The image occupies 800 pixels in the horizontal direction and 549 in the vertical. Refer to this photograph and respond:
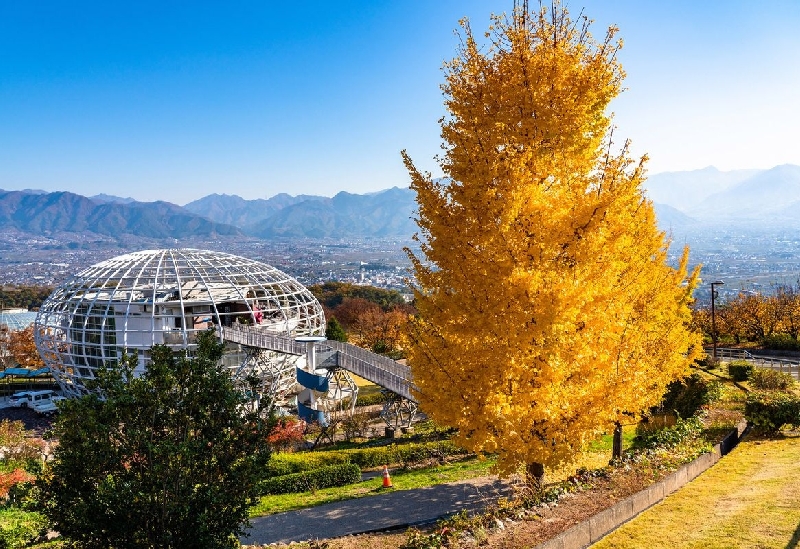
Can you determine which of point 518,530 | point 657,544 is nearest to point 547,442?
point 518,530

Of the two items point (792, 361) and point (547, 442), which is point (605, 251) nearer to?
point (547, 442)

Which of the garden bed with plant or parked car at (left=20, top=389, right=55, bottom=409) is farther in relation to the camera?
parked car at (left=20, top=389, right=55, bottom=409)

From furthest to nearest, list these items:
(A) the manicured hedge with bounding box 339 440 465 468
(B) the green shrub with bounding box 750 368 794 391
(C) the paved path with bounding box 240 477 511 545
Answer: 1. (B) the green shrub with bounding box 750 368 794 391
2. (A) the manicured hedge with bounding box 339 440 465 468
3. (C) the paved path with bounding box 240 477 511 545

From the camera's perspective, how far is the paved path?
12180 millimetres

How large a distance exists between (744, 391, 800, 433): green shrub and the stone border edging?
13.6ft

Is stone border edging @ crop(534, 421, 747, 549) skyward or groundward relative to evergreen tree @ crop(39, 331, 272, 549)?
A: groundward

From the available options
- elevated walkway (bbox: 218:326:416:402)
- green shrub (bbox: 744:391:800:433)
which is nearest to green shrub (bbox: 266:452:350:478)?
elevated walkway (bbox: 218:326:416:402)

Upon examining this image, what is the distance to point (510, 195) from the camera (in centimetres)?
823

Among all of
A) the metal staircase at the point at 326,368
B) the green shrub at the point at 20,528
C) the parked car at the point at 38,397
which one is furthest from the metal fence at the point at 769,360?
the parked car at the point at 38,397

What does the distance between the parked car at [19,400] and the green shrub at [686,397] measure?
38.2 metres

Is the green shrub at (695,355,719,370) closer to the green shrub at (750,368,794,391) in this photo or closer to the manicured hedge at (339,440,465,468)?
the green shrub at (750,368,794,391)

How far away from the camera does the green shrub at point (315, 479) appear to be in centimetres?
1625

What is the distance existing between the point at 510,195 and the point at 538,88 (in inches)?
81.5

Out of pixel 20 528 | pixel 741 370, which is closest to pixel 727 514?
pixel 20 528
